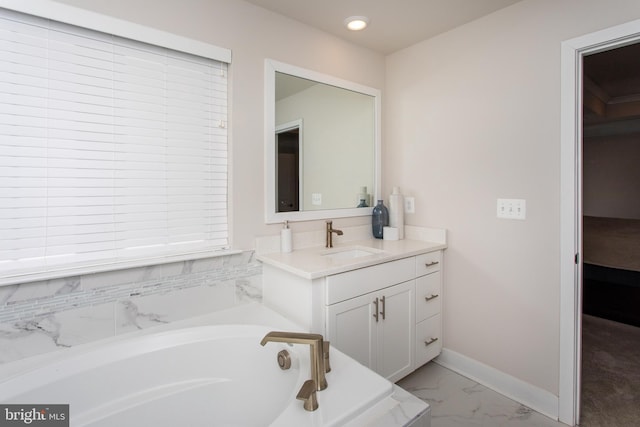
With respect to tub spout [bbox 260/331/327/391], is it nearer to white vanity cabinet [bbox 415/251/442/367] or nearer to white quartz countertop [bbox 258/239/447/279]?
white quartz countertop [bbox 258/239/447/279]

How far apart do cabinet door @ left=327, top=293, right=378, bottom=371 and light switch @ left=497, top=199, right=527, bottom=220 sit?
0.96m

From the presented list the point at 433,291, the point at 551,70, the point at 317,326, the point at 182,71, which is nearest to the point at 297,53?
the point at 182,71

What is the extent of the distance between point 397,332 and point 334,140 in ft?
4.46

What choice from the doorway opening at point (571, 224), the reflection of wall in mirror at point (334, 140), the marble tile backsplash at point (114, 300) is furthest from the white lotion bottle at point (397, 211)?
the marble tile backsplash at point (114, 300)

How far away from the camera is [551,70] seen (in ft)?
5.83

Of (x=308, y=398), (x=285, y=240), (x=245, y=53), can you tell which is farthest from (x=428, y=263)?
(x=245, y=53)

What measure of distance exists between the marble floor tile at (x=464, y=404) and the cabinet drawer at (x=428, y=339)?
0.13 m

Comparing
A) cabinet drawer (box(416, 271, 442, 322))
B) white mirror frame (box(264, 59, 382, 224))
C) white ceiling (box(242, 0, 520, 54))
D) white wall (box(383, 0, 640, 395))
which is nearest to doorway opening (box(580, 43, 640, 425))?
white wall (box(383, 0, 640, 395))

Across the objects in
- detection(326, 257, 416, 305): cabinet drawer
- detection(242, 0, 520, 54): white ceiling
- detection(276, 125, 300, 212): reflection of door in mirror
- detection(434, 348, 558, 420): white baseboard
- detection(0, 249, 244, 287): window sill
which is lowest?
detection(434, 348, 558, 420): white baseboard

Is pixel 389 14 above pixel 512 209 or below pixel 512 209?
above

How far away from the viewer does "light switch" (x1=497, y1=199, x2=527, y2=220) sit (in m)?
1.91

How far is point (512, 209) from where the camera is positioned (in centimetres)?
195

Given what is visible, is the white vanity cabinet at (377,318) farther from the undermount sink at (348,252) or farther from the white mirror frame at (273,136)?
the white mirror frame at (273,136)

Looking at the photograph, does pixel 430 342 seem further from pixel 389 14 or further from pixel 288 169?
pixel 389 14
